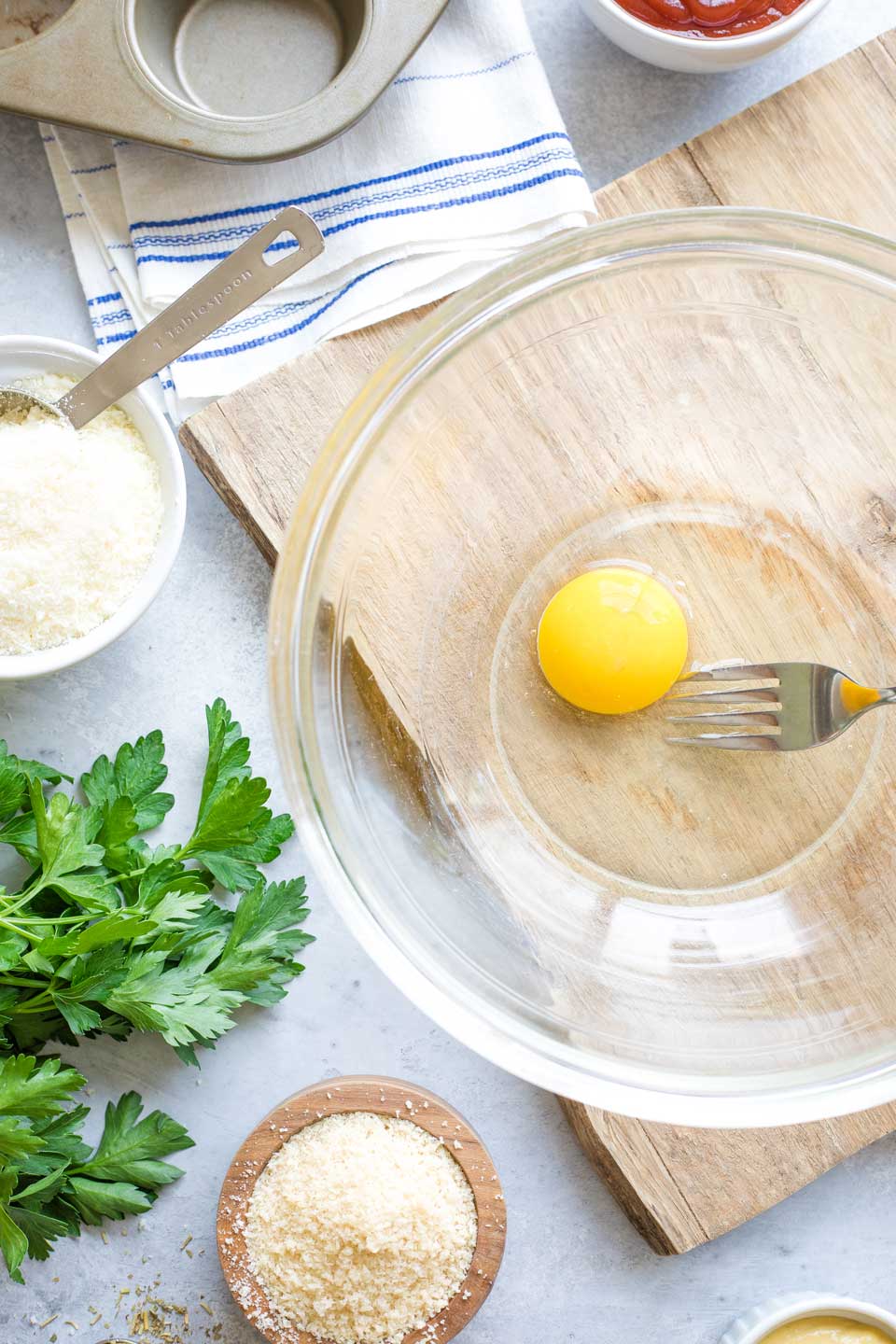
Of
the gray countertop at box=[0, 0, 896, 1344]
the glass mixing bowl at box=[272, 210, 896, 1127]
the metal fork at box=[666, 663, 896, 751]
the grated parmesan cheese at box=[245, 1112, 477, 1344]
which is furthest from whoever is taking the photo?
the gray countertop at box=[0, 0, 896, 1344]

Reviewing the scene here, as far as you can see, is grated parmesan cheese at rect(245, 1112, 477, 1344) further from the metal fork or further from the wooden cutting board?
the metal fork

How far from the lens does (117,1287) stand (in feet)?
5.47

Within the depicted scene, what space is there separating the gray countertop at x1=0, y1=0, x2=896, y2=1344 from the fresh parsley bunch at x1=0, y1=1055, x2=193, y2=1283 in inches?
2.6

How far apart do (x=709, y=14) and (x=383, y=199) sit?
18.8 inches

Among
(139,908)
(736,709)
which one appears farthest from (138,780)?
(736,709)

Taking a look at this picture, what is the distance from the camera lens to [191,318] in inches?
59.3

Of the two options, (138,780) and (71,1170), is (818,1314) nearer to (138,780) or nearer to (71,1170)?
(71,1170)

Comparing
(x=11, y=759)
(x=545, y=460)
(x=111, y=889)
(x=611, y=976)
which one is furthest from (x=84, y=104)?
(x=611, y=976)

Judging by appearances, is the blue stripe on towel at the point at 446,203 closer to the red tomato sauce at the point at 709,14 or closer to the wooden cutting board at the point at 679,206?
the wooden cutting board at the point at 679,206

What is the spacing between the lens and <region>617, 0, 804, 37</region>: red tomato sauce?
151 centimetres

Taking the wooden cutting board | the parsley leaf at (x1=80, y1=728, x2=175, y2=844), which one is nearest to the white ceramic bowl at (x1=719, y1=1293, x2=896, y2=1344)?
the wooden cutting board

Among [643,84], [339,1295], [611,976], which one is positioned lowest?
[339,1295]

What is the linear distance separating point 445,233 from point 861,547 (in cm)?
68

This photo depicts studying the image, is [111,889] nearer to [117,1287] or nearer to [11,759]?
[11,759]
